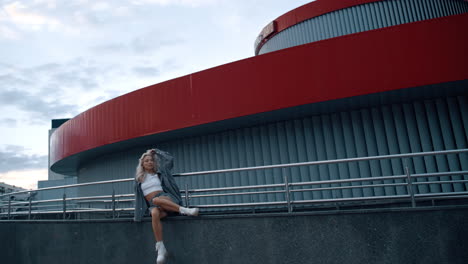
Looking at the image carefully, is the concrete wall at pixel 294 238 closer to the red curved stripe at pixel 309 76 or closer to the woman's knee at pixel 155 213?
the woman's knee at pixel 155 213

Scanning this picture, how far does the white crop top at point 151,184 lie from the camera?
621 cm

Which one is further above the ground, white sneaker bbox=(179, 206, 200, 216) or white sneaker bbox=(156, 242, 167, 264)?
white sneaker bbox=(179, 206, 200, 216)

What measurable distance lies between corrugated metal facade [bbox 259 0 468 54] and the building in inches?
175

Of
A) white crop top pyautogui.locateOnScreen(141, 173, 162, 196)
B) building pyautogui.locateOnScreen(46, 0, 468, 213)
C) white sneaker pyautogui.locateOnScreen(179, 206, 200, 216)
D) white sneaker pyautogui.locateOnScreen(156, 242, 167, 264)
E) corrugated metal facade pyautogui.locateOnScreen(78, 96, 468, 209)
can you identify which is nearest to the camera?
white sneaker pyautogui.locateOnScreen(156, 242, 167, 264)

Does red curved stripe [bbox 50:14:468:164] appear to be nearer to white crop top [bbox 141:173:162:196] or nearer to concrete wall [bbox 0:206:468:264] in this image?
white crop top [bbox 141:173:162:196]

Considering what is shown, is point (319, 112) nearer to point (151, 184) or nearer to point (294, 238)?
point (294, 238)

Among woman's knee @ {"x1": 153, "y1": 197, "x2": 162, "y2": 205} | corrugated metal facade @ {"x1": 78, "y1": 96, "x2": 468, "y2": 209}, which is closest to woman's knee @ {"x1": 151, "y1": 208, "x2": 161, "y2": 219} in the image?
woman's knee @ {"x1": 153, "y1": 197, "x2": 162, "y2": 205}

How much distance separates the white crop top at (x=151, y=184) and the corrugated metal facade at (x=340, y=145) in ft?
13.8

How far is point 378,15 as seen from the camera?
44.6 feet

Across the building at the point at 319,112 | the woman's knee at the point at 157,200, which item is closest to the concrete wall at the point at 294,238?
the woman's knee at the point at 157,200

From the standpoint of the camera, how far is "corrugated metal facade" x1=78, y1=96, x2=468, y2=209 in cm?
831

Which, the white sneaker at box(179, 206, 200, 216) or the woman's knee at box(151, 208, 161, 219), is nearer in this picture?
the white sneaker at box(179, 206, 200, 216)

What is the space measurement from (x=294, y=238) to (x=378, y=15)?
11.3 m

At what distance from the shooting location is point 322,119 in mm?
9328
